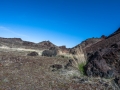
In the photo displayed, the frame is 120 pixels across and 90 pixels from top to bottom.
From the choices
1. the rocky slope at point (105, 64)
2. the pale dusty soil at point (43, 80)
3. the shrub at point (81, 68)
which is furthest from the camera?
the shrub at point (81, 68)

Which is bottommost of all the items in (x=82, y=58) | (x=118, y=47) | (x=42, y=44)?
(x=82, y=58)

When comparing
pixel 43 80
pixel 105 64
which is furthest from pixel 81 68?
pixel 43 80

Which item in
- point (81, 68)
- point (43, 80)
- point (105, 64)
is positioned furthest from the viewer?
point (81, 68)

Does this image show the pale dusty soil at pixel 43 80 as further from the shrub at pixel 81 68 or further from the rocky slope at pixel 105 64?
the rocky slope at pixel 105 64

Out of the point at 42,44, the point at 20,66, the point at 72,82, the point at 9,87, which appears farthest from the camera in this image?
the point at 42,44

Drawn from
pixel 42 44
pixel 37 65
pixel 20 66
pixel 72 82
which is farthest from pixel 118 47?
pixel 42 44

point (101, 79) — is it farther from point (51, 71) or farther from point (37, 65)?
point (37, 65)

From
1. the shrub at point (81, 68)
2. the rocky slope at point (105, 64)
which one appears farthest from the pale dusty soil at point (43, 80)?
the rocky slope at point (105, 64)

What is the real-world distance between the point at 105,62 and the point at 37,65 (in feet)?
13.3

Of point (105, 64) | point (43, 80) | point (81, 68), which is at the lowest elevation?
point (43, 80)

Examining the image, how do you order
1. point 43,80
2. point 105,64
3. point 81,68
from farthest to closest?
point 81,68, point 105,64, point 43,80

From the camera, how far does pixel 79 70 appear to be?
9633 millimetres

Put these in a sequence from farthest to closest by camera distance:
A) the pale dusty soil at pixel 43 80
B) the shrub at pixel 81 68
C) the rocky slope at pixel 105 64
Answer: the shrub at pixel 81 68 → the rocky slope at pixel 105 64 → the pale dusty soil at pixel 43 80

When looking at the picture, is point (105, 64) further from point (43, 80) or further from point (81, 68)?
point (43, 80)
